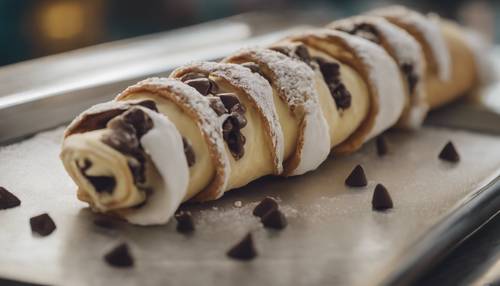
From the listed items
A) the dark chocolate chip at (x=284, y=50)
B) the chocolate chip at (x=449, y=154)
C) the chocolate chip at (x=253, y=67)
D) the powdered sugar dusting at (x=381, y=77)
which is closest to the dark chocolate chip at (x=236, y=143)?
the chocolate chip at (x=253, y=67)

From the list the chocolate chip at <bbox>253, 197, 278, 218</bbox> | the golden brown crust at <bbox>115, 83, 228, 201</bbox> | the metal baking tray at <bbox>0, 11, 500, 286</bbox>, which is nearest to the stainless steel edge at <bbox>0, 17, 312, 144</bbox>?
the metal baking tray at <bbox>0, 11, 500, 286</bbox>

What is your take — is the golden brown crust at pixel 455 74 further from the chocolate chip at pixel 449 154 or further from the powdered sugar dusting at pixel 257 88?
the powdered sugar dusting at pixel 257 88

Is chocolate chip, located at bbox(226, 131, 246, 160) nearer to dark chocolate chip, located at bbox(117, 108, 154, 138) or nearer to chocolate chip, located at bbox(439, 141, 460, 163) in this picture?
dark chocolate chip, located at bbox(117, 108, 154, 138)

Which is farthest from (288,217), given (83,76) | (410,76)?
(83,76)

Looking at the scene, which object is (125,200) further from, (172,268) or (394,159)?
(394,159)

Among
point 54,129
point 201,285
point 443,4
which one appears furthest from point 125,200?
point 443,4

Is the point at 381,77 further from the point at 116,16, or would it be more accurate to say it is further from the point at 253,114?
the point at 116,16
